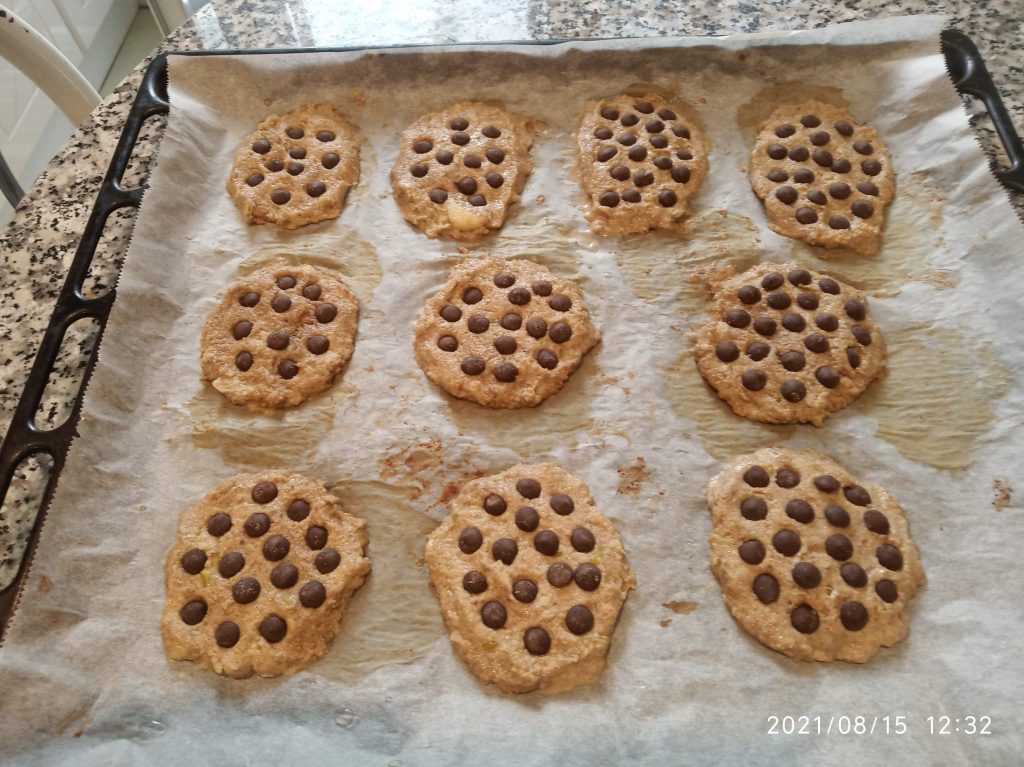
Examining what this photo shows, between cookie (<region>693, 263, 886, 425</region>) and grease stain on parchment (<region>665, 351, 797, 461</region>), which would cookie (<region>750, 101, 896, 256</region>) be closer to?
cookie (<region>693, 263, 886, 425</region>)

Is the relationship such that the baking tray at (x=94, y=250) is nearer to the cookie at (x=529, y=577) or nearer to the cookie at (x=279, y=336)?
the cookie at (x=279, y=336)

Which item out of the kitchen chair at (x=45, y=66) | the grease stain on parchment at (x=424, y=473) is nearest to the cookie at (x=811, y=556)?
the grease stain on parchment at (x=424, y=473)

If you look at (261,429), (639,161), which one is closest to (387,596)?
(261,429)

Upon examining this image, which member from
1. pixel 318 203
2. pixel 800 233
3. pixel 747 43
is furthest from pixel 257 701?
pixel 747 43

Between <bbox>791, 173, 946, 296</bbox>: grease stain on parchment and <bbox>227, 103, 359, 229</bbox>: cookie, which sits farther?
<bbox>227, 103, 359, 229</bbox>: cookie

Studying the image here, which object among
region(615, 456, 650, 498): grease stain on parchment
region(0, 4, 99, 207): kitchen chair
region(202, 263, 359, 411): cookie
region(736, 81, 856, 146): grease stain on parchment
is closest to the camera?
region(615, 456, 650, 498): grease stain on parchment

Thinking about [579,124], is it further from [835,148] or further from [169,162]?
[169,162]

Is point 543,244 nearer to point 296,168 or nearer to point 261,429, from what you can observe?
point 296,168

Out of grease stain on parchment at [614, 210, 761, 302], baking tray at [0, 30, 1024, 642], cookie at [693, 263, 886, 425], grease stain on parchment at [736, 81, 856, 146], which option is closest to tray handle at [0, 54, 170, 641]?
baking tray at [0, 30, 1024, 642]
